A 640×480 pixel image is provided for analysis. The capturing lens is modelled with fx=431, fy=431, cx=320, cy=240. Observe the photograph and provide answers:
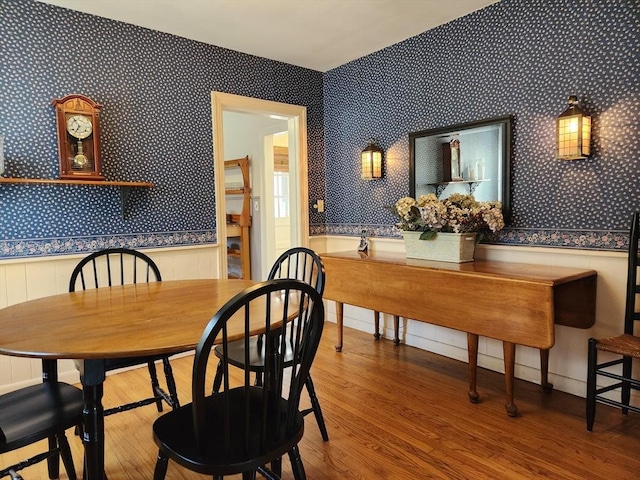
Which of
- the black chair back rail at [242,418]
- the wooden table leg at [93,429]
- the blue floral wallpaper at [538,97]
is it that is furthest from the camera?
the blue floral wallpaper at [538,97]

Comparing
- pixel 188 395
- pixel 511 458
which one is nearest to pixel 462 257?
pixel 511 458

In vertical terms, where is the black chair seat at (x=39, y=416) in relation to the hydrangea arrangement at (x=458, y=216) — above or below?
below

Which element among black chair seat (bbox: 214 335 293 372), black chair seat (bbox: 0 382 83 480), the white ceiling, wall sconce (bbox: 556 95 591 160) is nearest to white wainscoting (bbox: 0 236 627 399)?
wall sconce (bbox: 556 95 591 160)

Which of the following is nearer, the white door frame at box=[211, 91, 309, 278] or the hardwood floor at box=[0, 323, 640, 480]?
the hardwood floor at box=[0, 323, 640, 480]

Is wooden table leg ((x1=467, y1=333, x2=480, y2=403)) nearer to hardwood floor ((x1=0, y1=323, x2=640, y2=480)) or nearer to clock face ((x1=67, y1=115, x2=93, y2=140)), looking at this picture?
hardwood floor ((x1=0, y1=323, x2=640, y2=480))

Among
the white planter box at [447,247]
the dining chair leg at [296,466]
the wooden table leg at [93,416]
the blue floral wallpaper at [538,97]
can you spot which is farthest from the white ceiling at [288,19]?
the dining chair leg at [296,466]

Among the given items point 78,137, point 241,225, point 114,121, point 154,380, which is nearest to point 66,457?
point 154,380

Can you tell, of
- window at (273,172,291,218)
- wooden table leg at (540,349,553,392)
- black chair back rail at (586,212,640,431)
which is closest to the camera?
black chair back rail at (586,212,640,431)

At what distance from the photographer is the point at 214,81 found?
3426 mm

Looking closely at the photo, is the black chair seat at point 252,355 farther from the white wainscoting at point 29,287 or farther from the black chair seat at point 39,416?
the white wainscoting at point 29,287

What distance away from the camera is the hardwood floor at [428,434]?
6.09 feet

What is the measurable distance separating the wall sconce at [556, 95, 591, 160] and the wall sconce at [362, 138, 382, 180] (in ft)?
4.89

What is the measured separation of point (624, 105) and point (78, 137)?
125 inches

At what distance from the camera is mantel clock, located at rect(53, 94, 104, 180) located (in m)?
2.65
